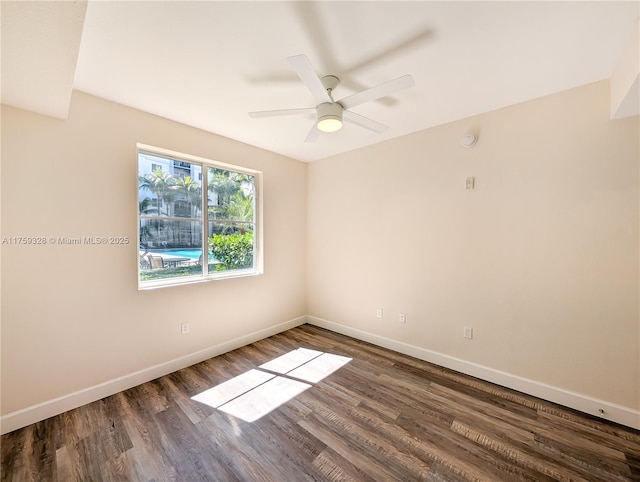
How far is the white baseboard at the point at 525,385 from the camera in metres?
1.96

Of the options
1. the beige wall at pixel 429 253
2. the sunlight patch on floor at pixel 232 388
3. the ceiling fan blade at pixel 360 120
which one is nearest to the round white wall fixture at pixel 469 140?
the beige wall at pixel 429 253

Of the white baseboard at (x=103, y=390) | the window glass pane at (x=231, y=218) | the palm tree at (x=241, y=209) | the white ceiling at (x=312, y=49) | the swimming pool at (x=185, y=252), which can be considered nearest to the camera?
the white ceiling at (x=312, y=49)

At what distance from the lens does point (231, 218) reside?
338cm

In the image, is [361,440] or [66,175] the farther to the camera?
[66,175]

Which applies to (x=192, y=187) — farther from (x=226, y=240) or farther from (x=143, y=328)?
(x=143, y=328)

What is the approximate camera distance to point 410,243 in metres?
3.07

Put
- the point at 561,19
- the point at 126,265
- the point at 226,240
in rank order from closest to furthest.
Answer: the point at 561,19 < the point at 126,265 < the point at 226,240

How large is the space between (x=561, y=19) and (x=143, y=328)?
3899 mm

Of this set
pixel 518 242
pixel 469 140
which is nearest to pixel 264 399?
pixel 518 242

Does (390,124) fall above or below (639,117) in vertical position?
above

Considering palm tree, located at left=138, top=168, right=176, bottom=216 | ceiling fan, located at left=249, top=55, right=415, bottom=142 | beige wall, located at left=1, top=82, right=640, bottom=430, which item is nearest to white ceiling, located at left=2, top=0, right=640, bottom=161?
ceiling fan, located at left=249, top=55, right=415, bottom=142

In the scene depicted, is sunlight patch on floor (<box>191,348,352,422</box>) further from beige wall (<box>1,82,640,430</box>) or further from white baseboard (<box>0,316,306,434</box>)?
beige wall (<box>1,82,640,430</box>)

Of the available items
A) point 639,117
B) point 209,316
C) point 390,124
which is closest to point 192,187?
point 209,316

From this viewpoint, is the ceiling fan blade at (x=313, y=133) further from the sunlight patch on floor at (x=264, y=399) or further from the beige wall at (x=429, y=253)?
the sunlight patch on floor at (x=264, y=399)
